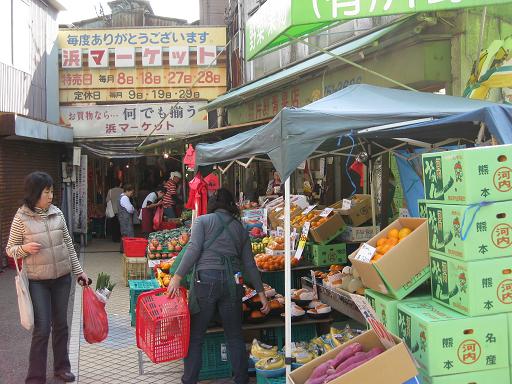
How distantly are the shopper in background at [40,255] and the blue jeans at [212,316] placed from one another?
54.1 inches

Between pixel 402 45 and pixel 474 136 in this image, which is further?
pixel 402 45

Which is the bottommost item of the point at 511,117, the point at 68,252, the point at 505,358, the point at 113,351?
the point at 113,351

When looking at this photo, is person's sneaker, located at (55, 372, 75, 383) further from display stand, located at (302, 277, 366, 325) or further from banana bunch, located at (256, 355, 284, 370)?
display stand, located at (302, 277, 366, 325)

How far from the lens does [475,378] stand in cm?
326

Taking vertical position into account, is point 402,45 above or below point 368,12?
above

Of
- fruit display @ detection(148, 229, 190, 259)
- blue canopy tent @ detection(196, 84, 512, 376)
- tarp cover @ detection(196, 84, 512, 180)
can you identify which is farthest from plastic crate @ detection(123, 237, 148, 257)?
tarp cover @ detection(196, 84, 512, 180)

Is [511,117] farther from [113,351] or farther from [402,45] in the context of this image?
[113,351]

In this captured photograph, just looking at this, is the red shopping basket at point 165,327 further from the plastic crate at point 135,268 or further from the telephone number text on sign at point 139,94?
the telephone number text on sign at point 139,94

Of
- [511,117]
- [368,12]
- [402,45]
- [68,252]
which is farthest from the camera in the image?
[402,45]

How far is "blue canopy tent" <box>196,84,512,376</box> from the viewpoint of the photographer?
383 cm

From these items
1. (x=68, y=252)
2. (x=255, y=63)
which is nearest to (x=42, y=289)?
(x=68, y=252)

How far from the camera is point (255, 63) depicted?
51.4 feet

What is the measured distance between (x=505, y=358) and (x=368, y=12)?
293 cm

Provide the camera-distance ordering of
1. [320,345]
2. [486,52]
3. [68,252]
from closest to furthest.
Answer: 1. [320,345]
2. [68,252]
3. [486,52]
